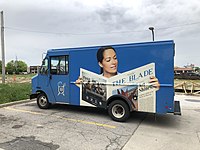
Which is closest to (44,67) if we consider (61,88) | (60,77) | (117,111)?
(60,77)

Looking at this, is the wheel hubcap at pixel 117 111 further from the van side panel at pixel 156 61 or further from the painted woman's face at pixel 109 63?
the van side panel at pixel 156 61

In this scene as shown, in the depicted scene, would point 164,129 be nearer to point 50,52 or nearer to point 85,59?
point 85,59

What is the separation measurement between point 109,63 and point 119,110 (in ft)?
5.68

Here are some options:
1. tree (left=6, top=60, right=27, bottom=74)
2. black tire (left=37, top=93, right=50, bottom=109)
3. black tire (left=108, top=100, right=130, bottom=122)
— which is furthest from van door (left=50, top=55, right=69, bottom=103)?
tree (left=6, top=60, right=27, bottom=74)

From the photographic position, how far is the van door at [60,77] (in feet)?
24.6

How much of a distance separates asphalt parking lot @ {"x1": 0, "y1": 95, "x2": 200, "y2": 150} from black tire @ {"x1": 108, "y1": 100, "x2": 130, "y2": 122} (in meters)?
0.21

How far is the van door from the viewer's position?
7.49 m

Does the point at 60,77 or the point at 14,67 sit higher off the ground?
the point at 14,67

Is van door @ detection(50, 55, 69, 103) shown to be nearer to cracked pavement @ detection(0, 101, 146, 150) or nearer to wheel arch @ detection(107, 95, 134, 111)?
cracked pavement @ detection(0, 101, 146, 150)

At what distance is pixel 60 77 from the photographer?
Answer: 766 centimetres

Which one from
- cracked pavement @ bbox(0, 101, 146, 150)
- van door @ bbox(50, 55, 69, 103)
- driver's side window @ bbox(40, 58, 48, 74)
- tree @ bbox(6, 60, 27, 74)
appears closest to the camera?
cracked pavement @ bbox(0, 101, 146, 150)

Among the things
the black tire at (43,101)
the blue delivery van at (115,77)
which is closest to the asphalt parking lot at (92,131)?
the black tire at (43,101)

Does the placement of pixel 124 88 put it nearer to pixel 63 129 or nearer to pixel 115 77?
pixel 115 77

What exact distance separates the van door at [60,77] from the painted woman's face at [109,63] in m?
1.69
